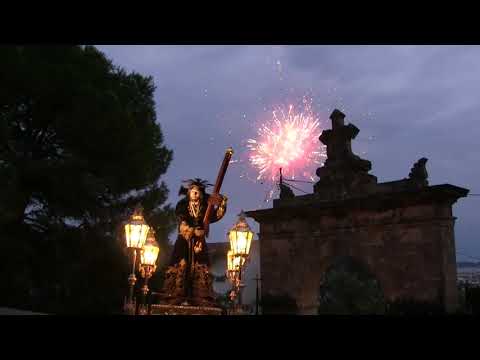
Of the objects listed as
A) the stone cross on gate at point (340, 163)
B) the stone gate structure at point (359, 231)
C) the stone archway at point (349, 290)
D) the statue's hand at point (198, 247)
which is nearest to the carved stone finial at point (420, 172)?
the stone gate structure at point (359, 231)

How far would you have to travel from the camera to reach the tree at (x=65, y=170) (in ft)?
56.9

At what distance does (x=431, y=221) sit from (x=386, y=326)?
1511cm

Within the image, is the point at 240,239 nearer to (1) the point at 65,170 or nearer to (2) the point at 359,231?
(2) the point at 359,231

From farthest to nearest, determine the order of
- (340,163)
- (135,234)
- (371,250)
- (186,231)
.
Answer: (340,163)
(371,250)
(135,234)
(186,231)

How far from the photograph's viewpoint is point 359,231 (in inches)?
694

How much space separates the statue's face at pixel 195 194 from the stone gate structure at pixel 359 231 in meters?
9.94

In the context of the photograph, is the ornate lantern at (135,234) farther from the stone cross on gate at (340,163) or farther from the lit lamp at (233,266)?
the stone cross on gate at (340,163)

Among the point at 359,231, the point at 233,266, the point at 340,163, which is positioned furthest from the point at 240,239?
the point at 340,163

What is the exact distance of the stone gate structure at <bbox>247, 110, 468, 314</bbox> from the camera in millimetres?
15617

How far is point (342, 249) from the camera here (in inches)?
707

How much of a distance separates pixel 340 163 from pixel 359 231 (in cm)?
261
